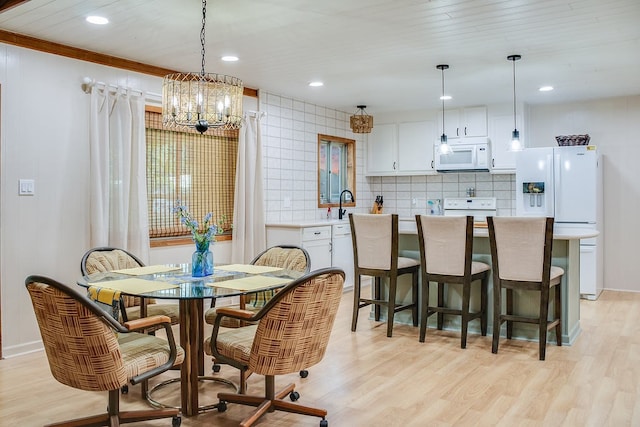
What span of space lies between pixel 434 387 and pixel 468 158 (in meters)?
4.06

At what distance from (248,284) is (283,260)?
0.91m

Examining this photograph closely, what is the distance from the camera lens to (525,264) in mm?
3895

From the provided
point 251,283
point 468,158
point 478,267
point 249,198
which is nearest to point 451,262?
point 478,267

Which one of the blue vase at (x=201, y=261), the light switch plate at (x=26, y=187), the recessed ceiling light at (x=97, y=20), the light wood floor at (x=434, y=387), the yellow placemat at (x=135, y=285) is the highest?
the recessed ceiling light at (x=97, y=20)

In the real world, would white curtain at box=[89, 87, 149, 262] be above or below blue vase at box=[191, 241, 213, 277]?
above

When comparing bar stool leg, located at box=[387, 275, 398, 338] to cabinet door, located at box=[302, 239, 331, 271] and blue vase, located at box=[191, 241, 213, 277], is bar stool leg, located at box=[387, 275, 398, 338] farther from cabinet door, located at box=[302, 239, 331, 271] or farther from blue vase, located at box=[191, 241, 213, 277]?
blue vase, located at box=[191, 241, 213, 277]

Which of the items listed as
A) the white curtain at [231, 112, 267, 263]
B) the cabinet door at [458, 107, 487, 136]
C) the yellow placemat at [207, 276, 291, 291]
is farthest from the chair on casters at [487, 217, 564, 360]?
the cabinet door at [458, 107, 487, 136]

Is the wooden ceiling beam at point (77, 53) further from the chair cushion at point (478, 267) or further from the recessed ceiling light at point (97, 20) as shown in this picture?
the chair cushion at point (478, 267)

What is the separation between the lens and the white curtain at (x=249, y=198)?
223 inches

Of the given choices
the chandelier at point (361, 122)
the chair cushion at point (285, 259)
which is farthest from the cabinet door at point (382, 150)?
the chair cushion at point (285, 259)

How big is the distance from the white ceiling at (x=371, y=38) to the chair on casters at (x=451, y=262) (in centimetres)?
140

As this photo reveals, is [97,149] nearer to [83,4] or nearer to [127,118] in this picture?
[127,118]

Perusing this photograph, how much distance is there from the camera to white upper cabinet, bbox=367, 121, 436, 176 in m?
7.34

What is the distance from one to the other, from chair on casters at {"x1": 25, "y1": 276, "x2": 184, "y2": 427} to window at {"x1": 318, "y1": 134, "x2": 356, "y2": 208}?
4648 millimetres
